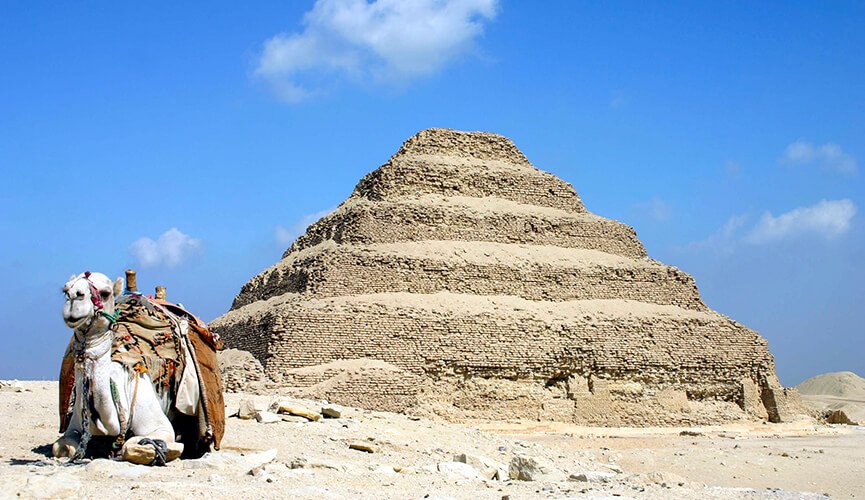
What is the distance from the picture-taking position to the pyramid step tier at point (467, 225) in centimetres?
3072

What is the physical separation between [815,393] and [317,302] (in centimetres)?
5204

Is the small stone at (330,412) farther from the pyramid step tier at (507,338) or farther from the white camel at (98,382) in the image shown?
the pyramid step tier at (507,338)

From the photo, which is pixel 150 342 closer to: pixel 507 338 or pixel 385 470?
pixel 385 470

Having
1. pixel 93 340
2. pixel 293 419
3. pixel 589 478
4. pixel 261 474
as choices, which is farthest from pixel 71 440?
pixel 589 478

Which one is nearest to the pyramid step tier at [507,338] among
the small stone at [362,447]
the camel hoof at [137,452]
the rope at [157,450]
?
the small stone at [362,447]

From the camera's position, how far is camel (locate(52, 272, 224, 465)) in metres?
8.93

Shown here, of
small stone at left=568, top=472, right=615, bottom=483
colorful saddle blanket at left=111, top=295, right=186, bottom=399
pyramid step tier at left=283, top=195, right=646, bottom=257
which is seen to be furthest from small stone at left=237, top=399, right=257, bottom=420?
pyramid step tier at left=283, top=195, right=646, bottom=257

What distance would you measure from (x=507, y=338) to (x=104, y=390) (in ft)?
65.3

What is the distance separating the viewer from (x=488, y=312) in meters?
28.5

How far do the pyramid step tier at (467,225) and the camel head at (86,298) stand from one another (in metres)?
21.1

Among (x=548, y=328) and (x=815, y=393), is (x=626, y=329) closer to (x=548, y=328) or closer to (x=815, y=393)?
(x=548, y=328)

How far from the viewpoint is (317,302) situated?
27.2 metres

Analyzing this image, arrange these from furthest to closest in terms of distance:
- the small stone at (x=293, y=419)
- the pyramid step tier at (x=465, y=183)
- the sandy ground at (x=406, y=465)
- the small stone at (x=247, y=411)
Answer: the pyramid step tier at (x=465, y=183), the small stone at (x=293, y=419), the small stone at (x=247, y=411), the sandy ground at (x=406, y=465)

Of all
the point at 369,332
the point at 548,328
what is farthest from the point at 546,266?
the point at 369,332
